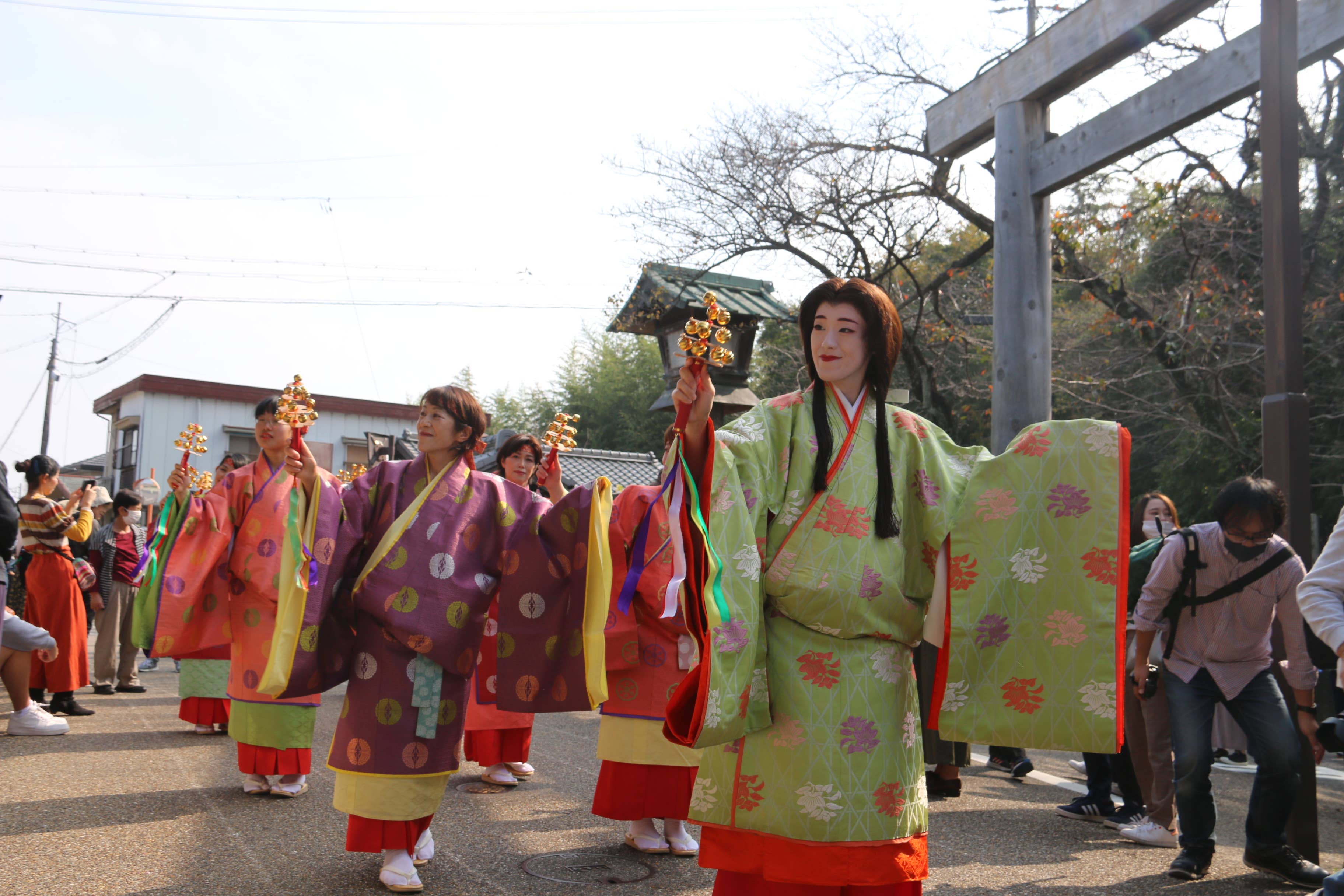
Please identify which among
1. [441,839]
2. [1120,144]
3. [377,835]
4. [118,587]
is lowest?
[441,839]

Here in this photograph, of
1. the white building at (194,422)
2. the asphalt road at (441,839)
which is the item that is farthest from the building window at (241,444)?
the asphalt road at (441,839)

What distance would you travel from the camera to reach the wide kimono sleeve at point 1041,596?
2.63 metres

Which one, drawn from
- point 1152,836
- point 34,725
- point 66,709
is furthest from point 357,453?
point 1152,836

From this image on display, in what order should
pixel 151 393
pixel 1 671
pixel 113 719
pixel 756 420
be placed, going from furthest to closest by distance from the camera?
pixel 151 393 → pixel 113 719 → pixel 1 671 → pixel 756 420

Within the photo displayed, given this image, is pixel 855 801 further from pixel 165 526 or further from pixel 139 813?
pixel 165 526

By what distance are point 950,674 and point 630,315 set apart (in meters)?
9.34

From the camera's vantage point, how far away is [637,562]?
4.53 metres

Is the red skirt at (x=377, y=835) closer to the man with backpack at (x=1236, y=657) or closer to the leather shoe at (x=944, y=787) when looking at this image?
the leather shoe at (x=944, y=787)

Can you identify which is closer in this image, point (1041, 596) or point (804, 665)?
point (804, 665)

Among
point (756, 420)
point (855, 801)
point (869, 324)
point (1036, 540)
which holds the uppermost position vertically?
point (869, 324)

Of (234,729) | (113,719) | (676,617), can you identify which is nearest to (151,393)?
(113,719)

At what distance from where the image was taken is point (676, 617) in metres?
4.39

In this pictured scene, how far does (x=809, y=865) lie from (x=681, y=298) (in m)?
8.66

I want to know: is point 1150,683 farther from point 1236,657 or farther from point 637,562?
point 637,562
